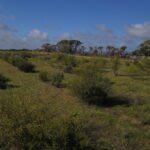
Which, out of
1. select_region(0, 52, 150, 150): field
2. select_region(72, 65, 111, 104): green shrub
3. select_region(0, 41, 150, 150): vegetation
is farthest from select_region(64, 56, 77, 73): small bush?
select_region(0, 52, 150, 150): field

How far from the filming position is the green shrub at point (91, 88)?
19.0 metres

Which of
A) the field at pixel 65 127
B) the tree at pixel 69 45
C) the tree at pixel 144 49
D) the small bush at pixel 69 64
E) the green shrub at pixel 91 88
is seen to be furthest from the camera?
the tree at pixel 69 45

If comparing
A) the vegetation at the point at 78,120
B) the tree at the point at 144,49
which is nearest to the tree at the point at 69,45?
the tree at the point at 144,49

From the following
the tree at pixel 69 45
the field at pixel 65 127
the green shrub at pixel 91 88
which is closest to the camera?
the field at pixel 65 127

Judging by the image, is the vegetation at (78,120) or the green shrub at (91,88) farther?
the green shrub at (91,88)

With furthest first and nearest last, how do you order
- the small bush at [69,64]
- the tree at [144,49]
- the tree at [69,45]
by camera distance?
the tree at [69,45]
the tree at [144,49]
the small bush at [69,64]

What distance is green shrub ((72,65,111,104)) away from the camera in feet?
62.2

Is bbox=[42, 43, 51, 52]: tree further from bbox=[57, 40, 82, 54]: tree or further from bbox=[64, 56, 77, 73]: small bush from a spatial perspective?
bbox=[64, 56, 77, 73]: small bush

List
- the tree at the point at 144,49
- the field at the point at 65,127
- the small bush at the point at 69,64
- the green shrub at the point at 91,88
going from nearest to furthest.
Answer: the field at the point at 65,127
the green shrub at the point at 91,88
the small bush at the point at 69,64
the tree at the point at 144,49

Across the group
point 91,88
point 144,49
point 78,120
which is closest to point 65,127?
point 78,120

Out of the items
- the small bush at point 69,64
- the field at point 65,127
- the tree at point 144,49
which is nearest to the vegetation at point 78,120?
the field at point 65,127

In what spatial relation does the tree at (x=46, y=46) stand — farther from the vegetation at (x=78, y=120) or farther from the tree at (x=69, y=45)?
the vegetation at (x=78, y=120)

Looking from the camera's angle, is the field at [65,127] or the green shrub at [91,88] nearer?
the field at [65,127]

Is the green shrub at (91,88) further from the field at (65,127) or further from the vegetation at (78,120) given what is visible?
the field at (65,127)
